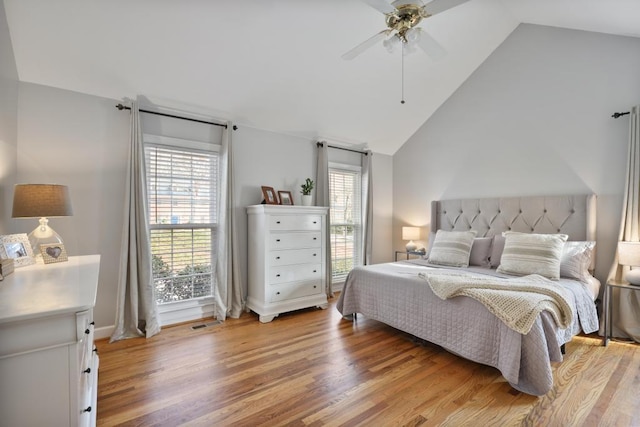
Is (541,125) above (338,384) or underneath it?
above

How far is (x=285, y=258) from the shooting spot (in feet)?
11.8

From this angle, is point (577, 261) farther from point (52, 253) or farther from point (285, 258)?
point (52, 253)

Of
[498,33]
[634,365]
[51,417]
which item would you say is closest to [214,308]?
[51,417]

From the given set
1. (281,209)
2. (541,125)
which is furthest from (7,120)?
(541,125)

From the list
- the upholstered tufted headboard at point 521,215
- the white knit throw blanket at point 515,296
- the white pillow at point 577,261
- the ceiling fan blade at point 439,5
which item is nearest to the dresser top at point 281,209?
the white knit throw blanket at point 515,296

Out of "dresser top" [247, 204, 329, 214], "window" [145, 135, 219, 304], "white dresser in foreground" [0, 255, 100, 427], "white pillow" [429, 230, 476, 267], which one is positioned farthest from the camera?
"white pillow" [429, 230, 476, 267]

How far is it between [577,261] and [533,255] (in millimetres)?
392

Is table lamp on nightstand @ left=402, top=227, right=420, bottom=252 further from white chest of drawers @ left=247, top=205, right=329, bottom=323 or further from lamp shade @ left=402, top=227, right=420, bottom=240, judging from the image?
white chest of drawers @ left=247, top=205, right=329, bottom=323

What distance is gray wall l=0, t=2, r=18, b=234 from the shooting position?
2076 millimetres

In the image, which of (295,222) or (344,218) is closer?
(295,222)

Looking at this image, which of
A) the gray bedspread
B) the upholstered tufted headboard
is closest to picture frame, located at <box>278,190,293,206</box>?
the gray bedspread

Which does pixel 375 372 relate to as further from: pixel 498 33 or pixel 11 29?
pixel 498 33

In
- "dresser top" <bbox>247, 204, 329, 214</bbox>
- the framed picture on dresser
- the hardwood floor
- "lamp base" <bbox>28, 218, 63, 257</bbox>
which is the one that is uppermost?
the framed picture on dresser

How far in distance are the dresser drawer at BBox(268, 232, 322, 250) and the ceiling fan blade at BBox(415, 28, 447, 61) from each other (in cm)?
231
